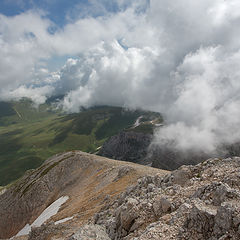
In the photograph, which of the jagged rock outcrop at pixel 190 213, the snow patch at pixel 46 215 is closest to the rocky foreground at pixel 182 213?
the jagged rock outcrop at pixel 190 213

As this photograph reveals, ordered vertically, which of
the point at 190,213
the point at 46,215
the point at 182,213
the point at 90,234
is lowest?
the point at 46,215

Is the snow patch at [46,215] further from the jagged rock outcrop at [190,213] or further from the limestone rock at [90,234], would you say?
the limestone rock at [90,234]

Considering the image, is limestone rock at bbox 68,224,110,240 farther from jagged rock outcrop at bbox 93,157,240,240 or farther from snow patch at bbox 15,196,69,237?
snow patch at bbox 15,196,69,237

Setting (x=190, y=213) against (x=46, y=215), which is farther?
(x=46, y=215)

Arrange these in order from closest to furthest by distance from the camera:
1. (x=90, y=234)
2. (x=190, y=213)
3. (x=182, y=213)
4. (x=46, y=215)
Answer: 1. (x=190, y=213)
2. (x=182, y=213)
3. (x=90, y=234)
4. (x=46, y=215)

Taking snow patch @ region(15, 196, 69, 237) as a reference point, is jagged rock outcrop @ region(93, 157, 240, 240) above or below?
above

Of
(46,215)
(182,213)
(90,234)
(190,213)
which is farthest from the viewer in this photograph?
(46,215)

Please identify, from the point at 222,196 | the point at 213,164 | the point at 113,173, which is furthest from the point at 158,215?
the point at 113,173

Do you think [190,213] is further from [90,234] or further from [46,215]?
[46,215]

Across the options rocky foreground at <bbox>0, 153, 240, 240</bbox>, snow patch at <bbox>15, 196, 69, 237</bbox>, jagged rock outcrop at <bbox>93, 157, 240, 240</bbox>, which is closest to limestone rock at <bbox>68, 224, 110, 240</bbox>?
rocky foreground at <bbox>0, 153, 240, 240</bbox>

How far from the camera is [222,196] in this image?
17688 millimetres

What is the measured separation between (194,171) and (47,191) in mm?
93415

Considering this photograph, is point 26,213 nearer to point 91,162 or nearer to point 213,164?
point 91,162

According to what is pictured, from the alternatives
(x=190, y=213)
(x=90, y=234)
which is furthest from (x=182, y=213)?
(x=90, y=234)
